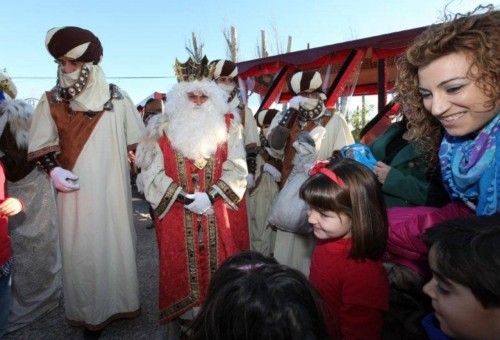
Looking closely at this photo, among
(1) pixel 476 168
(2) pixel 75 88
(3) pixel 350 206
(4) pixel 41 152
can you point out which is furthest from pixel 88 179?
(1) pixel 476 168

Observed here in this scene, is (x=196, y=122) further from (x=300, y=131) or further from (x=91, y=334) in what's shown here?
(x=91, y=334)

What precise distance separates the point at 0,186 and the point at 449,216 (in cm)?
234

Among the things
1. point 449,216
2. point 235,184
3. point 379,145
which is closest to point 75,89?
point 235,184

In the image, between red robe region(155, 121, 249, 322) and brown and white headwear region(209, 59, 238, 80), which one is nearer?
red robe region(155, 121, 249, 322)

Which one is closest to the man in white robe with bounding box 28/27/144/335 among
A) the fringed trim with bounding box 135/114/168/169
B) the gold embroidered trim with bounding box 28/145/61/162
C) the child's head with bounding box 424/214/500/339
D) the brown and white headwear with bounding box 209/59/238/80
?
the gold embroidered trim with bounding box 28/145/61/162

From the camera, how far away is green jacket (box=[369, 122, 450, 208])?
173 centimetres

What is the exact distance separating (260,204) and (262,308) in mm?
3548

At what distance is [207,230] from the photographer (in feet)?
8.52

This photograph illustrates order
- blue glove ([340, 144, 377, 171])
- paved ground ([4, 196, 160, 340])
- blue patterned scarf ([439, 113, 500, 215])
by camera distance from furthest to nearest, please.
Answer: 1. paved ground ([4, 196, 160, 340])
2. blue glove ([340, 144, 377, 171])
3. blue patterned scarf ([439, 113, 500, 215])

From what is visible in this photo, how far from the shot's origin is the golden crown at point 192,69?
2.85 m

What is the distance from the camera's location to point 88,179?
2.74m

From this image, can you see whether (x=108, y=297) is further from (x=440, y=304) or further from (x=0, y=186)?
(x=440, y=304)

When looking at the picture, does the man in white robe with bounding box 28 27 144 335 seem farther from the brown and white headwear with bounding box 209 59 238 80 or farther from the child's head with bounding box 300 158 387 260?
the brown and white headwear with bounding box 209 59 238 80

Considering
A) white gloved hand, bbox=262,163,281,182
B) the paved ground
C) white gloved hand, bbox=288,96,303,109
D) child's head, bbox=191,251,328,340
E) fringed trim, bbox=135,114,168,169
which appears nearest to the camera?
child's head, bbox=191,251,328,340
